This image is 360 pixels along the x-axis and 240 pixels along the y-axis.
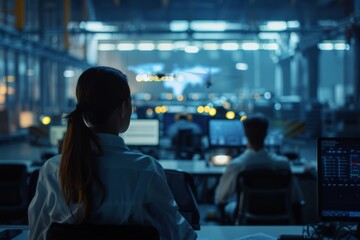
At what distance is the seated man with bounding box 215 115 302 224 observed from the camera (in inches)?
174

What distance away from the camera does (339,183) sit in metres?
2.54

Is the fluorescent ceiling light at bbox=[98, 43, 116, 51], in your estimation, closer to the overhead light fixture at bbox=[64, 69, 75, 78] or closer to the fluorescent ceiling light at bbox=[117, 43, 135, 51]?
the fluorescent ceiling light at bbox=[117, 43, 135, 51]

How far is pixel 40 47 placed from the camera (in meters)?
16.2

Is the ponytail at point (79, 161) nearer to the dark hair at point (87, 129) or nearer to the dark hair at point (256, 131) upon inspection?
the dark hair at point (87, 129)

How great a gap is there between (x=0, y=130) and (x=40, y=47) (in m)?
2.62

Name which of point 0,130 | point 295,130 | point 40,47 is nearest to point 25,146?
point 0,130

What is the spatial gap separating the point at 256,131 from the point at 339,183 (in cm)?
218

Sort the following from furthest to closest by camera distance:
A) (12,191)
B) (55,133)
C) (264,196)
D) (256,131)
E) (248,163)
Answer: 1. (55,133)
2. (12,191)
3. (256,131)
4. (248,163)
5. (264,196)

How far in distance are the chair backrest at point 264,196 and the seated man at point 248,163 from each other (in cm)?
15

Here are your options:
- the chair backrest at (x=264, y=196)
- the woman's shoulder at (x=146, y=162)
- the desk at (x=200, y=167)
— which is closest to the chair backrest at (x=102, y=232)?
the woman's shoulder at (x=146, y=162)

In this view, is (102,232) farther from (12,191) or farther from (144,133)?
(144,133)

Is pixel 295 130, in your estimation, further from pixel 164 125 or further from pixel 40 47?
pixel 40 47

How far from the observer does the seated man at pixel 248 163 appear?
4.42 m

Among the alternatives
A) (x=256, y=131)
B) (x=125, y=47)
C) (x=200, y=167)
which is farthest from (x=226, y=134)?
(x=125, y=47)
